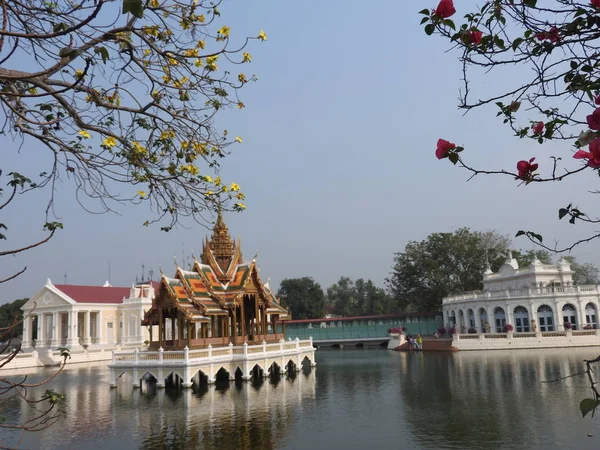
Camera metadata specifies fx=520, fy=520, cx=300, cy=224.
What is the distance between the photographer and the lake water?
1164cm

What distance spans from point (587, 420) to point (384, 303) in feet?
186

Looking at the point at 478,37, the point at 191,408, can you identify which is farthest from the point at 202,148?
the point at 191,408

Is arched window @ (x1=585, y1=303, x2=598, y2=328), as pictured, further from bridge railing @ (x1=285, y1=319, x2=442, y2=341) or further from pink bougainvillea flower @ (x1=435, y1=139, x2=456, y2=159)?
pink bougainvillea flower @ (x1=435, y1=139, x2=456, y2=159)

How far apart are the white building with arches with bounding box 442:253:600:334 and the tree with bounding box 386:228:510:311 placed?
6.94m

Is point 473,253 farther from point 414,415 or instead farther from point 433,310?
point 414,415

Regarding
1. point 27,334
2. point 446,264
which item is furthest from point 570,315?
point 27,334

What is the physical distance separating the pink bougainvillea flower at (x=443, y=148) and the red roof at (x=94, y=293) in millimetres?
49553

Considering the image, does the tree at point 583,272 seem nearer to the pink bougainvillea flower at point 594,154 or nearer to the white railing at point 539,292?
the white railing at point 539,292

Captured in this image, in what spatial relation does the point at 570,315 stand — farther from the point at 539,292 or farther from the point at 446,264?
the point at 446,264

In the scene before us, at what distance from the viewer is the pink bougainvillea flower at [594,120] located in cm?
276

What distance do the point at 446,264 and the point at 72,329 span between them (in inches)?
1417

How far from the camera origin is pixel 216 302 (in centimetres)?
2428

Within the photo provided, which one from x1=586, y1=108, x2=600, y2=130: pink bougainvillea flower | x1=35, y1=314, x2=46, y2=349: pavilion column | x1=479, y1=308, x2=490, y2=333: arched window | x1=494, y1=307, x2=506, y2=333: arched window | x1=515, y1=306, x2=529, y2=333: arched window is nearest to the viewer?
x1=586, y1=108, x2=600, y2=130: pink bougainvillea flower

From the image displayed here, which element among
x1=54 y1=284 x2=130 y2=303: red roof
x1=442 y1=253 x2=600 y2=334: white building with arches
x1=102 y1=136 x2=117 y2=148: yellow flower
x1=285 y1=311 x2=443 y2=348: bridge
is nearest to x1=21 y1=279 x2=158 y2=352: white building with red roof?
x1=54 y1=284 x2=130 y2=303: red roof
